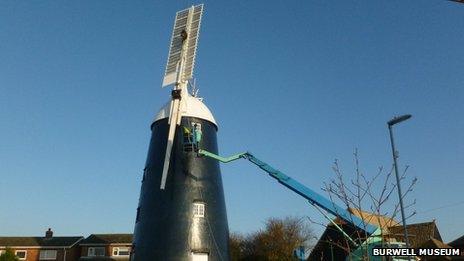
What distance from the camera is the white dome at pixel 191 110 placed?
29625 mm

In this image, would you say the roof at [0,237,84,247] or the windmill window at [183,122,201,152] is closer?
the windmill window at [183,122,201,152]

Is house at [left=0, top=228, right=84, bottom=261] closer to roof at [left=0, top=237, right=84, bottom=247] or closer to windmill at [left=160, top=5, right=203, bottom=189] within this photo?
roof at [left=0, top=237, right=84, bottom=247]

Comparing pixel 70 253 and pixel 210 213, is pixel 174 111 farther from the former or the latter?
pixel 70 253

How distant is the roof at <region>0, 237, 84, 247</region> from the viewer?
1991 inches

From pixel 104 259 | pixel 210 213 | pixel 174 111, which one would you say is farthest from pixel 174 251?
pixel 104 259

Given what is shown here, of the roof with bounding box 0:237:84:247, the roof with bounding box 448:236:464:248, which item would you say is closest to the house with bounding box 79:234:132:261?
the roof with bounding box 0:237:84:247

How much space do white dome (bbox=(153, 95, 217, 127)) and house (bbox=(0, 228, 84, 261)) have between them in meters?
27.2

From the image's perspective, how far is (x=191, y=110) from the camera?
29.8 meters

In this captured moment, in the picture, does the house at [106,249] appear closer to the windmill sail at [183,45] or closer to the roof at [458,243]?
the windmill sail at [183,45]

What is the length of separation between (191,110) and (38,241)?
106 feet

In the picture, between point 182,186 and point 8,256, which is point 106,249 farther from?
point 182,186

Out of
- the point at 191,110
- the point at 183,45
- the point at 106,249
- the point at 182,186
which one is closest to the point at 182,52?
the point at 183,45

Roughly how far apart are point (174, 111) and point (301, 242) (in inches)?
1228

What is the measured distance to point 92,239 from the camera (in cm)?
5216
